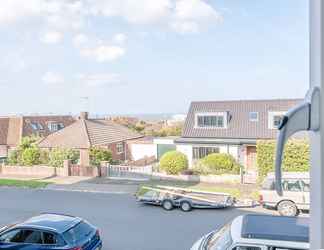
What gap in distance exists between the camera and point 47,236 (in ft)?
8.23

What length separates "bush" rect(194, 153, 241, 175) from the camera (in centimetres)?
615

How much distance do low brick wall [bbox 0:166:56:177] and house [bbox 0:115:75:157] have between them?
8.09ft

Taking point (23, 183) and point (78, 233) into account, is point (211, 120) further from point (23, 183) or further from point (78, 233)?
point (78, 233)

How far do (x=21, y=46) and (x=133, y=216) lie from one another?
3.00 m

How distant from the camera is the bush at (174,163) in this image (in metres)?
6.33

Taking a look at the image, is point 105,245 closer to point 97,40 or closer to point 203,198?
point 203,198

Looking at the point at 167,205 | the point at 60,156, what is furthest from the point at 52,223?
the point at 60,156

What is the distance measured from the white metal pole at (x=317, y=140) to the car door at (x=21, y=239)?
2.48 meters

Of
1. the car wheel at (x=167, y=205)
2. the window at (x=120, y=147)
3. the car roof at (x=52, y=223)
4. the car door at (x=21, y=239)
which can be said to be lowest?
the car wheel at (x=167, y=205)

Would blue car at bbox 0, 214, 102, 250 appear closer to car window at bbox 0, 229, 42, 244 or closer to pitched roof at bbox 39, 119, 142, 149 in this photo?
car window at bbox 0, 229, 42, 244

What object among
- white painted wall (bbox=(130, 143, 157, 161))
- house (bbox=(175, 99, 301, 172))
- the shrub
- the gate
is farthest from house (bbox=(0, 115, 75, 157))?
house (bbox=(175, 99, 301, 172))

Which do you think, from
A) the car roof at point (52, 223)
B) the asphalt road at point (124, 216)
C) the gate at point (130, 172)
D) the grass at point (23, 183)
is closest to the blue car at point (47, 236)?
the car roof at point (52, 223)

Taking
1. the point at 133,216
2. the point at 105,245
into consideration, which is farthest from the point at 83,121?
the point at 105,245

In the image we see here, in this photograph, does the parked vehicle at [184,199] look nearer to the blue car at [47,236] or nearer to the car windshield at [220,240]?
the blue car at [47,236]
